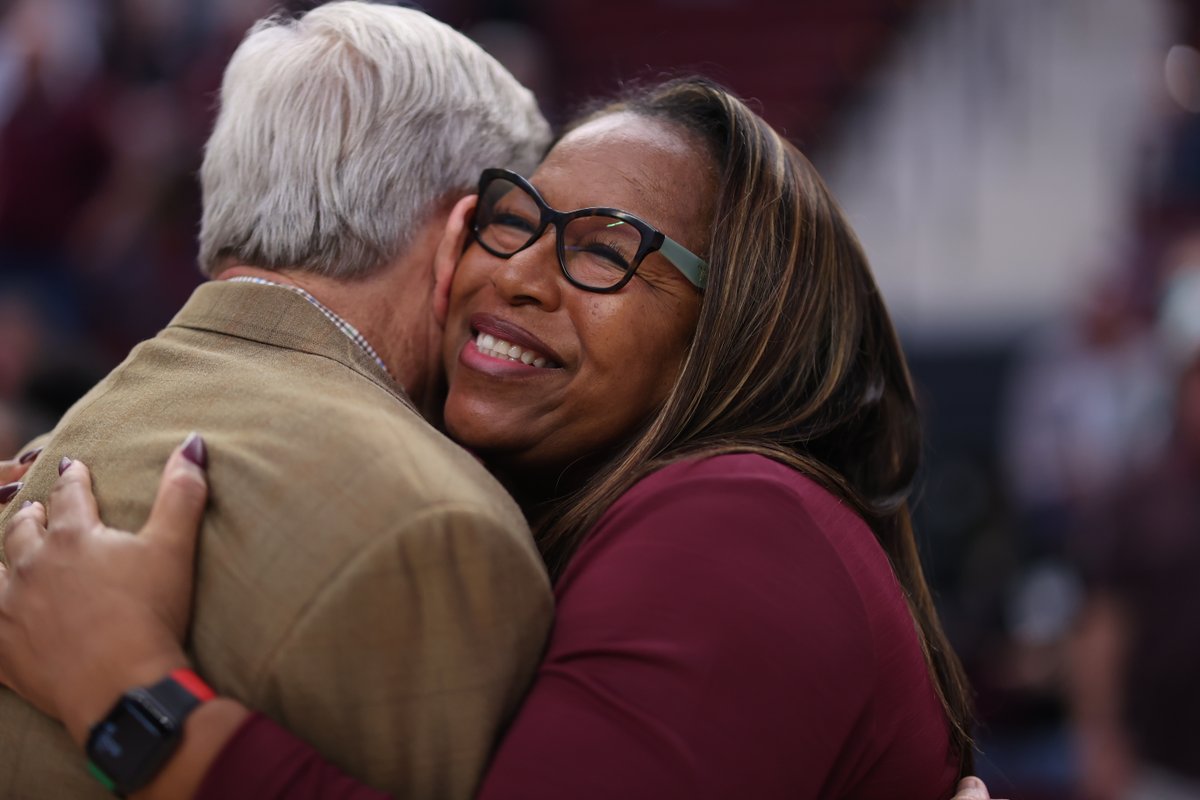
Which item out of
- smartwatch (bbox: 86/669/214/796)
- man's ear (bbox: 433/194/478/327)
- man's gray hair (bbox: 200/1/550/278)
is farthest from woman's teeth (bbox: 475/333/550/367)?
smartwatch (bbox: 86/669/214/796)

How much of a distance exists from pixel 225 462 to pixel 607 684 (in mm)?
571

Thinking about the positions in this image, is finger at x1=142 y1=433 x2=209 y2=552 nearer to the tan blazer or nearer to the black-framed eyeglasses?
the tan blazer

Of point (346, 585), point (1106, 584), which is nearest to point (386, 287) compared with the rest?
point (346, 585)

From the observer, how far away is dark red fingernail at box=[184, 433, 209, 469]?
5.78ft

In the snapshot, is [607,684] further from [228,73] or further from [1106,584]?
[1106,584]

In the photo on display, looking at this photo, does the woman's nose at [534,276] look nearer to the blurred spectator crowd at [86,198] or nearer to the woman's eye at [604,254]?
the woman's eye at [604,254]

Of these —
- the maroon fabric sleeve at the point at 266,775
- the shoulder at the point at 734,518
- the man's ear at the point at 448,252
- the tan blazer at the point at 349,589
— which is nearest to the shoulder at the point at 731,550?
the shoulder at the point at 734,518

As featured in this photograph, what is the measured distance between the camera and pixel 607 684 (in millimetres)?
1636

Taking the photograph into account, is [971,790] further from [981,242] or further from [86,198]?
[981,242]

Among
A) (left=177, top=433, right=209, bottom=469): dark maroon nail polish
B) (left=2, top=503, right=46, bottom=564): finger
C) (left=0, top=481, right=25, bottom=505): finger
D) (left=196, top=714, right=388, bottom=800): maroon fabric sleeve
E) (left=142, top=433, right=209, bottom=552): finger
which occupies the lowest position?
(left=0, top=481, right=25, bottom=505): finger

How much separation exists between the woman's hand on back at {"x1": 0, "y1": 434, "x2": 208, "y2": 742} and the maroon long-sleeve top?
0.17m

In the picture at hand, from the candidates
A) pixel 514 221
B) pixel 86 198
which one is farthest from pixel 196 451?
pixel 86 198

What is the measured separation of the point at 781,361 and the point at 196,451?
0.97 metres

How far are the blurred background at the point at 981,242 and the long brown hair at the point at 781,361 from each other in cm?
86
